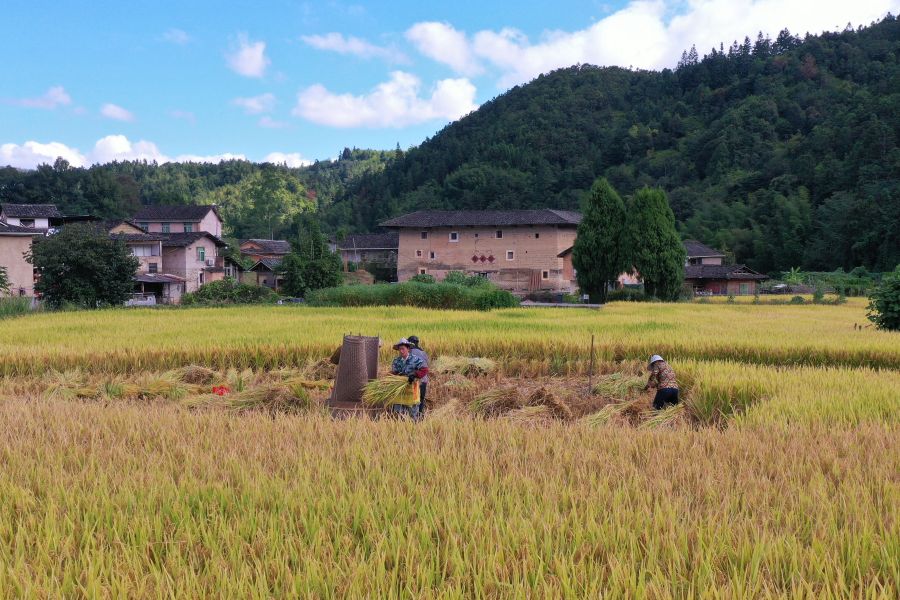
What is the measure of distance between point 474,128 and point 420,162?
13156 mm

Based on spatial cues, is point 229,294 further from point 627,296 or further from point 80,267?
point 627,296

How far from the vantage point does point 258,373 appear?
11.3m

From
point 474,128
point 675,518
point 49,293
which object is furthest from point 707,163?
point 675,518

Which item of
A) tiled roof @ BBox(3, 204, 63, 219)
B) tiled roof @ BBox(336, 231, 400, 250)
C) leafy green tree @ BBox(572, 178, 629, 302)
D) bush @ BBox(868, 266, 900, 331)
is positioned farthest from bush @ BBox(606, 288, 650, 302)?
tiled roof @ BBox(3, 204, 63, 219)

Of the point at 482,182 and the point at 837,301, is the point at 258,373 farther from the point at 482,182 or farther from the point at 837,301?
the point at 482,182

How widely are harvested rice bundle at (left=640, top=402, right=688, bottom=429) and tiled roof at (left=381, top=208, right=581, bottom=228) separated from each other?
41.9 metres

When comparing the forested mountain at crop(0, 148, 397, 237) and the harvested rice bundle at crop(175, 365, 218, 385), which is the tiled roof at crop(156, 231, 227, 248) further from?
the harvested rice bundle at crop(175, 365, 218, 385)

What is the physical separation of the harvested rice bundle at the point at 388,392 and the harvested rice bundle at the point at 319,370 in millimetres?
3715

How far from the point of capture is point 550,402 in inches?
339

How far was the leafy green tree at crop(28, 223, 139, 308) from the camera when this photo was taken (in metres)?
27.2

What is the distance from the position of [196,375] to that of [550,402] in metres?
6.07

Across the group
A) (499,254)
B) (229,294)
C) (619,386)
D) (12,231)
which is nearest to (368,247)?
(499,254)

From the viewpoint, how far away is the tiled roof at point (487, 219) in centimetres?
4947

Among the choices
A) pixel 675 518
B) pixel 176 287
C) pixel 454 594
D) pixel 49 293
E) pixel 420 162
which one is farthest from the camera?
pixel 420 162
